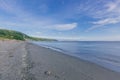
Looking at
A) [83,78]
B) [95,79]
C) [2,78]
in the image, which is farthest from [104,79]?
[2,78]

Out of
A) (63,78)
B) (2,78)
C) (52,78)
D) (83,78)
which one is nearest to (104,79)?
(83,78)

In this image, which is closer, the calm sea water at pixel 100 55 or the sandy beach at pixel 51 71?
the sandy beach at pixel 51 71

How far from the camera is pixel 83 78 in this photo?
36.2 ft

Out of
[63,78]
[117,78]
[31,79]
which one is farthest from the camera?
[117,78]

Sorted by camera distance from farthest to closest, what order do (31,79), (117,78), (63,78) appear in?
1. (117,78)
2. (63,78)
3. (31,79)

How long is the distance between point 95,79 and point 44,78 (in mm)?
3949

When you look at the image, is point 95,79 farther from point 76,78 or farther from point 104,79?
point 76,78

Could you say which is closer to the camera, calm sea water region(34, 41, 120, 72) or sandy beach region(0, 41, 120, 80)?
sandy beach region(0, 41, 120, 80)

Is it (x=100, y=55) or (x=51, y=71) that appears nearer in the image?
(x=51, y=71)

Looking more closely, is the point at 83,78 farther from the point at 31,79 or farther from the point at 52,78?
the point at 31,79

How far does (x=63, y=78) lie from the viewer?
10.8 m

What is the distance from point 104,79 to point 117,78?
1.42 metres

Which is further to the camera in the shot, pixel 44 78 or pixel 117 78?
pixel 117 78

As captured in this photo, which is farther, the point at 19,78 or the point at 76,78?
the point at 76,78
